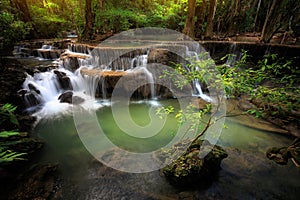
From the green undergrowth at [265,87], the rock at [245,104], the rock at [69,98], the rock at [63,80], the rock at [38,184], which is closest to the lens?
the green undergrowth at [265,87]

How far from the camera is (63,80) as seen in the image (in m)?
8.45

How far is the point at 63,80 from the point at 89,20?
575cm

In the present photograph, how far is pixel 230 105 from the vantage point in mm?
7344

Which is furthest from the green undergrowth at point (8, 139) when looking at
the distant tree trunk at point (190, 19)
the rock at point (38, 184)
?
the distant tree trunk at point (190, 19)

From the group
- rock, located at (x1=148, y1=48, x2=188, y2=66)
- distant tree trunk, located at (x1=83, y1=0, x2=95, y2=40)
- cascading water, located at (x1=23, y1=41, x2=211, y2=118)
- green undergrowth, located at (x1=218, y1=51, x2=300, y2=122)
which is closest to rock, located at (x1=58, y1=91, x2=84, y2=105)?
cascading water, located at (x1=23, y1=41, x2=211, y2=118)

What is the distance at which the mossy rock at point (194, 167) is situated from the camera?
351 cm

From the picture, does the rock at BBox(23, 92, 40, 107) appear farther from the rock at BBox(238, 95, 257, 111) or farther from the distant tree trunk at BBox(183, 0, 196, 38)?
the distant tree trunk at BBox(183, 0, 196, 38)

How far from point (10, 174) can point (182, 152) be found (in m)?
3.96

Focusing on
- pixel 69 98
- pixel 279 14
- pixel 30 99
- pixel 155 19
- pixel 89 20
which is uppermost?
pixel 155 19

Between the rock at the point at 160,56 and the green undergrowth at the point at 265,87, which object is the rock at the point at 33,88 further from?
the green undergrowth at the point at 265,87

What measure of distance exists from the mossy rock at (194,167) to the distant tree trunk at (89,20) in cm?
1158

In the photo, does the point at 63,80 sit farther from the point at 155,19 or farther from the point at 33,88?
the point at 155,19

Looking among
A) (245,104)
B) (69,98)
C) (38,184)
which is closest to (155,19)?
(69,98)

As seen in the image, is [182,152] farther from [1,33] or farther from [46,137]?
[1,33]
